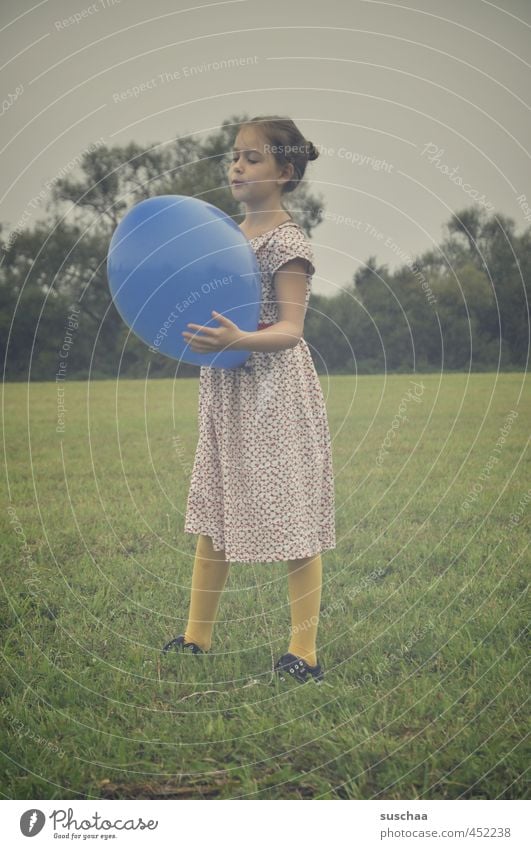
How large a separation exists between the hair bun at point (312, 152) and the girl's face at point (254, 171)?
0.09 metres

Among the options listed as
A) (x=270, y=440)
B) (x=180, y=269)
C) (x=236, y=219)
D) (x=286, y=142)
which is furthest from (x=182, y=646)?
(x=236, y=219)

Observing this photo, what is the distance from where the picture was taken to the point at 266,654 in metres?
3.05

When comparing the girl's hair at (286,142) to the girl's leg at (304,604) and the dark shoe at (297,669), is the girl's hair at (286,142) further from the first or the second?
the dark shoe at (297,669)

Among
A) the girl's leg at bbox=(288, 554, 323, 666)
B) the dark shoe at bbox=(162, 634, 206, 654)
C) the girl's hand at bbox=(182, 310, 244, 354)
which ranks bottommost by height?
the dark shoe at bbox=(162, 634, 206, 654)

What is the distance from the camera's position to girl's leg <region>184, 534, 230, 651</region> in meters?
3.09

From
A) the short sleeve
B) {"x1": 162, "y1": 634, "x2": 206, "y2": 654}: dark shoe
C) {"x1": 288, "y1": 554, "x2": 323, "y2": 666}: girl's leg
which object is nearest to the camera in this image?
the short sleeve

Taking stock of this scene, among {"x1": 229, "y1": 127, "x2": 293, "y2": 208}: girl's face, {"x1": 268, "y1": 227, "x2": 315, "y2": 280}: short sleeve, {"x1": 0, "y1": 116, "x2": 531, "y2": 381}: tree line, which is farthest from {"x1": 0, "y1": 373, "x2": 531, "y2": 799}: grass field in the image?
{"x1": 229, "y1": 127, "x2": 293, "y2": 208}: girl's face

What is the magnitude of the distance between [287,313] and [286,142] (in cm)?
57

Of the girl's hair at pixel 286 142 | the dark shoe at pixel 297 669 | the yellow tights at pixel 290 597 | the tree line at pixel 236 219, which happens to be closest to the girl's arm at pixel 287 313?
the girl's hair at pixel 286 142

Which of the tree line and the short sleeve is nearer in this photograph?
the short sleeve

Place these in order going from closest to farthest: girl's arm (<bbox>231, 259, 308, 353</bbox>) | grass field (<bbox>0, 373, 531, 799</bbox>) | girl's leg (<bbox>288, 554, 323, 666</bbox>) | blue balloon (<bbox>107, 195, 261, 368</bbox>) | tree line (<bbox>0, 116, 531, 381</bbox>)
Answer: grass field (<bbox>0, 373, 531, 799</bbox>), blue balloon (<bbox>107, 195, 261, 368</bbox>), girl's arm (<bbox>231, 259, 308, 353</bbox>), girl's leg (<bbox>288, 554, 323, 666</bbox>), tree line (<bbox>0, 116, 531, 381</bbox>)

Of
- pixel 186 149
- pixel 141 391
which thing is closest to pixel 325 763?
pixel 186 149

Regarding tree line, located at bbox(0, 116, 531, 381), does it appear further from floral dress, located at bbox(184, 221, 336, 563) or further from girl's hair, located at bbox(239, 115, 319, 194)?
floral dress, located at bbox(184, 221, 336, 563)
